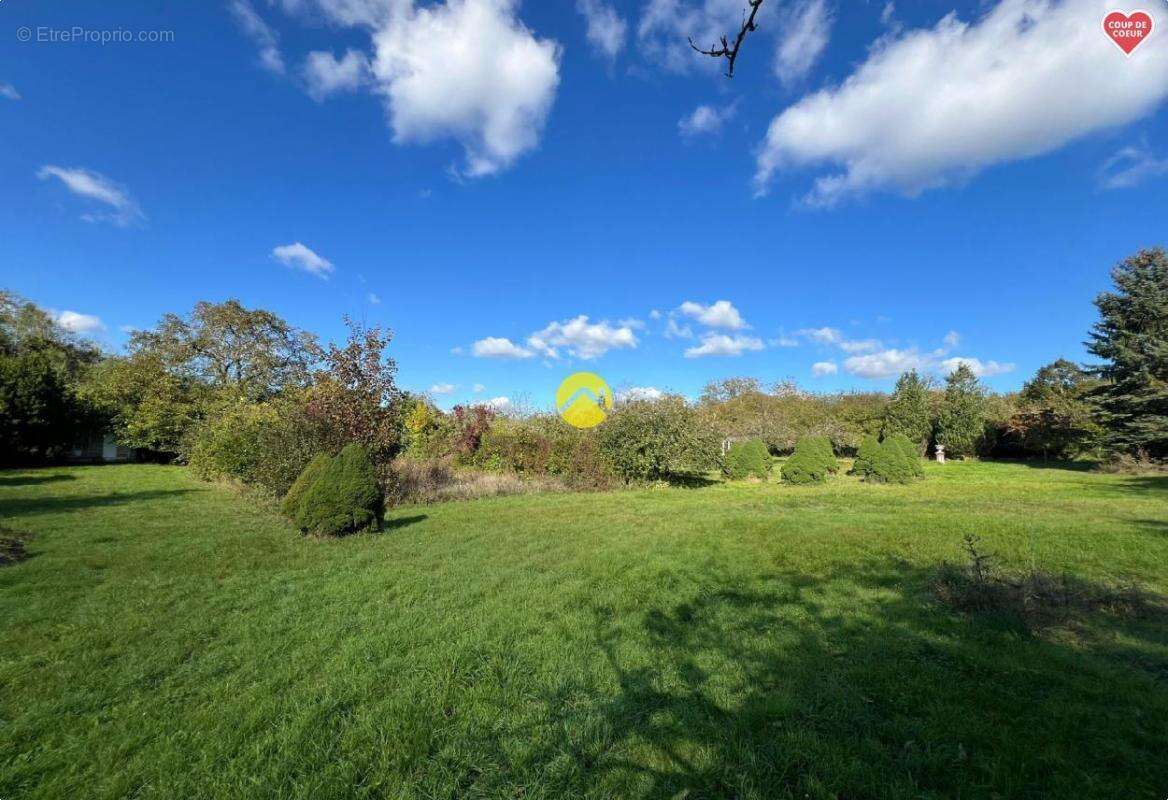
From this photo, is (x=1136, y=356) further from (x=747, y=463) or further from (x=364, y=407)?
(x=364, y=407)

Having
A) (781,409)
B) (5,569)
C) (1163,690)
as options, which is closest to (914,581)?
(1163,690)

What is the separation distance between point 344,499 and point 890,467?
1540 centimetres

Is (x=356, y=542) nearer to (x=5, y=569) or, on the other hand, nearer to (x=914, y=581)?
(x=5, y=569)

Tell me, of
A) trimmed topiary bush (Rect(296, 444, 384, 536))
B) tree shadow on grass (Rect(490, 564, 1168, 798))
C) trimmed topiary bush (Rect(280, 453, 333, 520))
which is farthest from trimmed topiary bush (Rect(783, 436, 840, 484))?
trimmed topiary bush (Rect(280, 453, 333, 520))

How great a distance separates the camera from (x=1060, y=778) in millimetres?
2164

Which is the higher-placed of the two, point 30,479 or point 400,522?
point 30,479

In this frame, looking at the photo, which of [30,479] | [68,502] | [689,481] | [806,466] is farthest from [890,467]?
[30,479]

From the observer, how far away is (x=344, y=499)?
7457 mm

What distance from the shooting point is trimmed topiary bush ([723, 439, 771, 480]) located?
57.0 feet

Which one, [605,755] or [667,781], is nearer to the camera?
[667,781]

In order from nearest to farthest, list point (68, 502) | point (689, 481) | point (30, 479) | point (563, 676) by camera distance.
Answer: point (563, 676)
point (68, 502)
point (30, 479)
point (689, 481)

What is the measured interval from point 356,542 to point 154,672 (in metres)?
4.02

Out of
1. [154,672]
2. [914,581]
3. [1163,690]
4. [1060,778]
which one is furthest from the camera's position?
[914,581]

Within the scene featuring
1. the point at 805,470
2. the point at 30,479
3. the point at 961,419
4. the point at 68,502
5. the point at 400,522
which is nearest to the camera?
the point at 400,522
